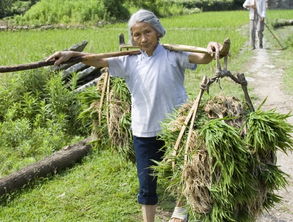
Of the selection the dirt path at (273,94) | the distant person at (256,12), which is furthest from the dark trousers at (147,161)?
the distant person at (256,12)

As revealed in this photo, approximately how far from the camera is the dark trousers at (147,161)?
304 cm

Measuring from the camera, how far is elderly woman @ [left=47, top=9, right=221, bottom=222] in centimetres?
284

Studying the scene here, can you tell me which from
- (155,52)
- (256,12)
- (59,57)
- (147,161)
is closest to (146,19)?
(155,52)

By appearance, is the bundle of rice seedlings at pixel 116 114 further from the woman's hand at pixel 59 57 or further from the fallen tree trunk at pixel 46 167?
the fallen tree trunk at pixel 46 167

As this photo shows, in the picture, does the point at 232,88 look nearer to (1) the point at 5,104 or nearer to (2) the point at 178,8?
(1) the point at 5,104

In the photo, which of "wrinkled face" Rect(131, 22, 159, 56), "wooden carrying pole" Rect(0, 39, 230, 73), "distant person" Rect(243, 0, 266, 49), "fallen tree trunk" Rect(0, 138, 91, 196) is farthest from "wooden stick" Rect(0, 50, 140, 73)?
"distant person" Rect(243, 0, 266, 49)

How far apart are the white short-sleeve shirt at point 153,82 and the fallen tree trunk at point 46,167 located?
Result: 1.60 m

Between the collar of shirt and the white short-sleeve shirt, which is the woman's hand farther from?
the collar of shirt

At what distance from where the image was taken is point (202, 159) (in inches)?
95.9

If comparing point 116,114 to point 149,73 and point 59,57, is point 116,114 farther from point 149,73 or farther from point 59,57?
point 59,57

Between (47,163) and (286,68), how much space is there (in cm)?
650

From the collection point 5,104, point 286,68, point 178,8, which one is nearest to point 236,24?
point 178,8

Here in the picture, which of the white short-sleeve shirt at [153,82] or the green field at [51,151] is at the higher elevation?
the white short-sleeve shirt at [153,82]

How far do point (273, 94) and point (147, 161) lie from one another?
4.79 meters
